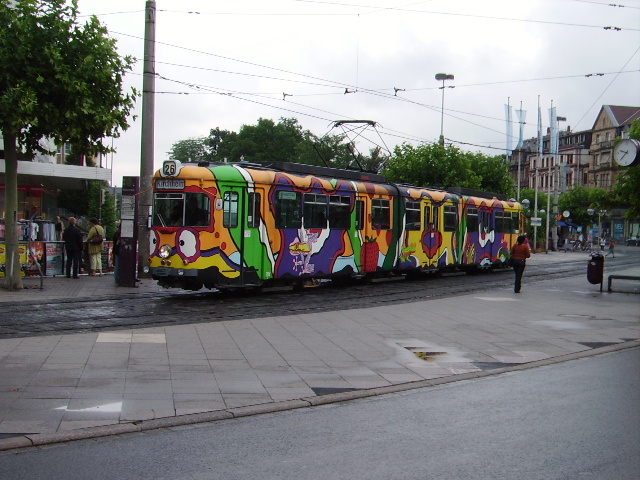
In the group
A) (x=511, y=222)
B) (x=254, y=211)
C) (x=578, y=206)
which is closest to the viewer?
(x=254, y=211)

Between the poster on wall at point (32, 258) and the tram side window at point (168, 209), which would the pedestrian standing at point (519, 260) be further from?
the poster on wall at point (32, 258)

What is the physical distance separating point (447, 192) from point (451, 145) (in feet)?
59.4

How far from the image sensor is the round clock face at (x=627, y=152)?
20.6m

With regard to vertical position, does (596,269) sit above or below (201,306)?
above

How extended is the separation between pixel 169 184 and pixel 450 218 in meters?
13.1

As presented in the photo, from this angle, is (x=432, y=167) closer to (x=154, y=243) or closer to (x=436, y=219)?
(x=436, y=219)

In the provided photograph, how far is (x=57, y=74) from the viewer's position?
16656mm

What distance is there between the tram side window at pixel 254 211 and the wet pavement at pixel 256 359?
350 cm

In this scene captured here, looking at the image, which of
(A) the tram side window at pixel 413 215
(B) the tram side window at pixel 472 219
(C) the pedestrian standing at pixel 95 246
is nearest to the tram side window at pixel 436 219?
(A) the tram side window at pixel 413 215

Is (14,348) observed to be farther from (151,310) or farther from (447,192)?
(447,192)

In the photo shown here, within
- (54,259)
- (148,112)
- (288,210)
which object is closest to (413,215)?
(288,210)

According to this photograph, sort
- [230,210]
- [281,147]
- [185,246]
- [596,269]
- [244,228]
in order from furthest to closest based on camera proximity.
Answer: [281,147] < [596,269] < [244,228] < [230,210] < [185,246]

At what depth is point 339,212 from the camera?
21.2 metres

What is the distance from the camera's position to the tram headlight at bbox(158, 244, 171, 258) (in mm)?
17328
